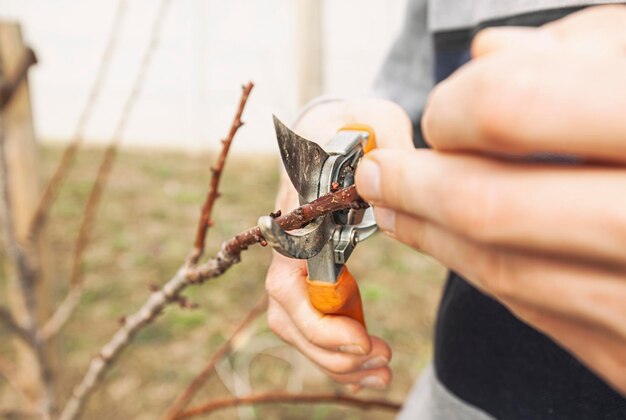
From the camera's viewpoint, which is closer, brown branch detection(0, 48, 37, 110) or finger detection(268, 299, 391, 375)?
finger detection(268, 299, 391, 375)

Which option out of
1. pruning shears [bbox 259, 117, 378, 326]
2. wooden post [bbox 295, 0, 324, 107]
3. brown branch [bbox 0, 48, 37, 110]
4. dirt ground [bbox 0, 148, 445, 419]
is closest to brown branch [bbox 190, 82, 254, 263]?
pruning shears [bbox 259, 117, 378, 326]

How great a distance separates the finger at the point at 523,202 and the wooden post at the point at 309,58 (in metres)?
2.05

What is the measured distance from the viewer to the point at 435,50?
3.56 feet

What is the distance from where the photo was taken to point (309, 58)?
2.43 metres

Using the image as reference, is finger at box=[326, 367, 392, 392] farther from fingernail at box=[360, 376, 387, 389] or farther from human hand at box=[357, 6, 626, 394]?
human hand at box=[357, 6, 626, 394]

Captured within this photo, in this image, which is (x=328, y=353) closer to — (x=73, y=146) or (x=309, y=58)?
(x=73, y=146)

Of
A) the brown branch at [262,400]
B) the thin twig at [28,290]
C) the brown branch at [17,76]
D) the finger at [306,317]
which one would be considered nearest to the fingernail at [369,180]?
the finger at [306,317]

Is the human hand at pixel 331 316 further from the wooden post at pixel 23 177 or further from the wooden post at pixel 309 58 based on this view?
the wooden post at pixel 309 58

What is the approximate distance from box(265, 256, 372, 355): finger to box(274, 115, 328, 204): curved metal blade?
0.40 feet

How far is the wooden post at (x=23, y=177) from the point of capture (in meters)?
1.33

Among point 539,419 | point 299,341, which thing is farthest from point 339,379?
point 539,419

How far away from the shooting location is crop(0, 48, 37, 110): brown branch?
129 cm

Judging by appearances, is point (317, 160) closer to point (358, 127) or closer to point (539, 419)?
point (358, 127)

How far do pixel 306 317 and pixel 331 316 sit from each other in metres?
0.04
